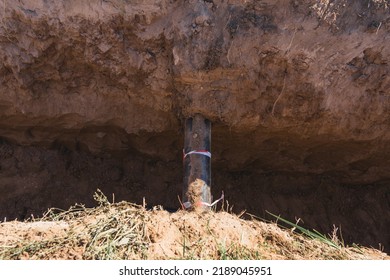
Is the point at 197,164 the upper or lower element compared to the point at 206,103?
lower

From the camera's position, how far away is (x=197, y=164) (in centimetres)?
343

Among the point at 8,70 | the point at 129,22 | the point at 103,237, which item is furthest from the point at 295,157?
the point at 8,70

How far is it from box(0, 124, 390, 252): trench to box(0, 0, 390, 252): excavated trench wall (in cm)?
1

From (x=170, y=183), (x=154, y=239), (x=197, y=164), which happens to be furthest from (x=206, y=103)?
(x=154, y=239)

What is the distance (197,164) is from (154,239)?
1.01 m

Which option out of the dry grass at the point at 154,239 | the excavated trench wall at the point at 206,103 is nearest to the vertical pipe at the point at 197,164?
the excavated trench wall at the point at 206,103

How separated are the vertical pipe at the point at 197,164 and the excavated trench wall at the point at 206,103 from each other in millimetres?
114

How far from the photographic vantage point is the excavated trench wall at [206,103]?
3.49 metres

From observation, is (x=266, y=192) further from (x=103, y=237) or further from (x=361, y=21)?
(x=103, y=237)

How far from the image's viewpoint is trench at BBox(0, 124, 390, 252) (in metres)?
4.21

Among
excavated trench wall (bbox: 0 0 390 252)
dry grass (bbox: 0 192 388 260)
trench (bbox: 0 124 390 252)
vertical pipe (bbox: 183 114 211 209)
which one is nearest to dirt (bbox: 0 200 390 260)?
dry grass (bbox: 0 192 388 260)

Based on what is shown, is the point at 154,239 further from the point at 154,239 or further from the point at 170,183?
the point at 170,183

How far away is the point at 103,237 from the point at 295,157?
2336mm
